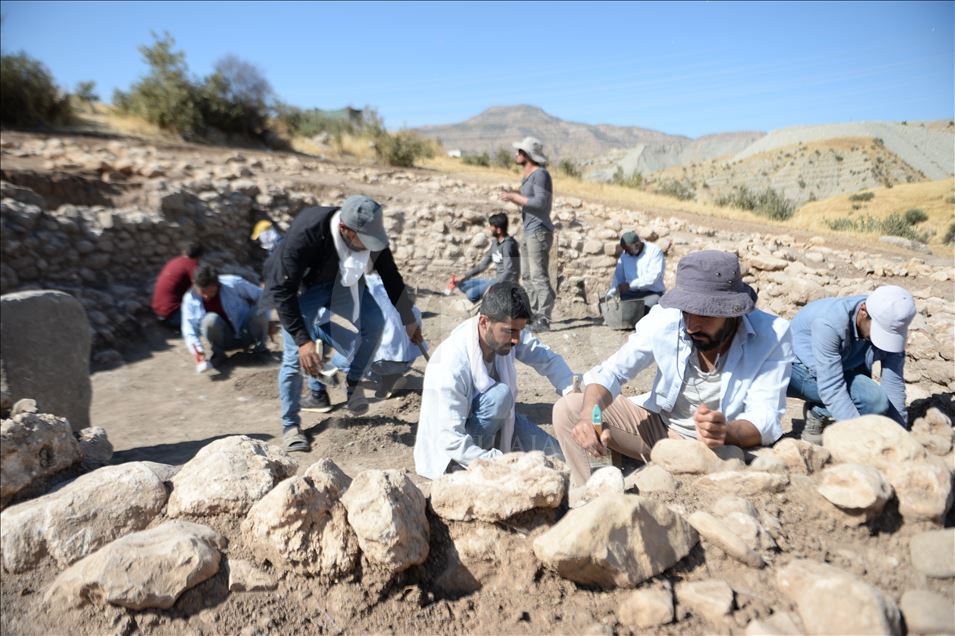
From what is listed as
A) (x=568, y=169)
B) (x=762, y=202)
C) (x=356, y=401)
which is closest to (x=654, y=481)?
(x=356, y=401)

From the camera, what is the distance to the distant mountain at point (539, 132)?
97.9 metres

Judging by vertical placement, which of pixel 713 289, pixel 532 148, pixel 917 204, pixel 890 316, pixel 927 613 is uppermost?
pixel 532 148

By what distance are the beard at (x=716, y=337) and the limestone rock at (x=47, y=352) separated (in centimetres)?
358

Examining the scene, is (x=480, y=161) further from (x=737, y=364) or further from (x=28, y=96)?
(x=737, y=364)

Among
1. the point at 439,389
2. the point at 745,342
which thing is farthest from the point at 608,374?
the point at 439,389

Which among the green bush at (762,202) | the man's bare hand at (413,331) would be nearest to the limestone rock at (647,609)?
the man's bare hand at (413,331)

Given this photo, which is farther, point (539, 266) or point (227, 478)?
point (539, 266)

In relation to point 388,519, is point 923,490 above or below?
above

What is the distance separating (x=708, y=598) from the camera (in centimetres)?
139

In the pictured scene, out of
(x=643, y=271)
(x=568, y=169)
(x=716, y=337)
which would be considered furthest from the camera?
(x=568, y=169)

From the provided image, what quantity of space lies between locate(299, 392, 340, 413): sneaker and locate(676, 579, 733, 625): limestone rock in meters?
3.34

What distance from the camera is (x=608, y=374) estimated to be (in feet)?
7.89

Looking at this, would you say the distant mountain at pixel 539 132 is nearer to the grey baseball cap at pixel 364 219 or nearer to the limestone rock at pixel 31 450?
the grey baseball cap at pixel 364 219

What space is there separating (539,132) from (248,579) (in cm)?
11716
